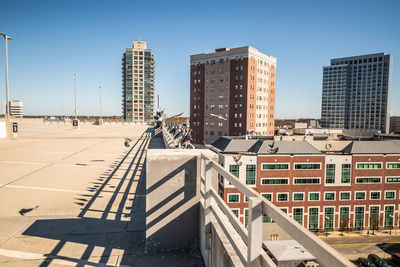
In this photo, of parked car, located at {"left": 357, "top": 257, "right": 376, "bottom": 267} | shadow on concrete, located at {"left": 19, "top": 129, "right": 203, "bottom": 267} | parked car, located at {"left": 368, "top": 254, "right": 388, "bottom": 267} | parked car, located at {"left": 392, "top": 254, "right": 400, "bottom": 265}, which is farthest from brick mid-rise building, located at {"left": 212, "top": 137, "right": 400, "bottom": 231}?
shadow on concrete, located at {"left": 19, "top": 129, "right": 203, "bottom": 267}

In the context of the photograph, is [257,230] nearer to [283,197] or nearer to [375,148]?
[283,197]

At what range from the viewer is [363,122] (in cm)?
13925

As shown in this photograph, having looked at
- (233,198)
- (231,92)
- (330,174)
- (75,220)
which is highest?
(231,92)

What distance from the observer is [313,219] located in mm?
36812

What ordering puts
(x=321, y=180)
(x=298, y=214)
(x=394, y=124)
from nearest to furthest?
(x=298, y=214) < (x=321, y=180) < (x=394, y=124)

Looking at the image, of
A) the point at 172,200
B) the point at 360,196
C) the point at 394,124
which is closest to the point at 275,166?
the point at 360,196

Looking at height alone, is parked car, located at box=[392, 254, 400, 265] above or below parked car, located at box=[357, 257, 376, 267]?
below

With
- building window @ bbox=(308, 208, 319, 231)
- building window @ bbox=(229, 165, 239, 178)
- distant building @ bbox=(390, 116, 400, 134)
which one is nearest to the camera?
building window @ bbox=(229, 165, 239, 178)

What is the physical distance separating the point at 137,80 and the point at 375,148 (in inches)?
4382

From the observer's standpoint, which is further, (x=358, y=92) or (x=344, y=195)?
(x=358, y=92)

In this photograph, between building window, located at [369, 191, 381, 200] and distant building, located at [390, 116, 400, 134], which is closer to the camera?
building window, located at [369, 191, 381, 200]

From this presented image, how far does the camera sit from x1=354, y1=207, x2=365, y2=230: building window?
38219 mm

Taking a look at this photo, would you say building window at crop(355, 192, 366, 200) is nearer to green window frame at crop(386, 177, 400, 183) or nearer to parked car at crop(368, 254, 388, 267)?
green window frame at crop(386, 177, 400, 183)

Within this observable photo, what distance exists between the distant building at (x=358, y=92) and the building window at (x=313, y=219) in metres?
124
